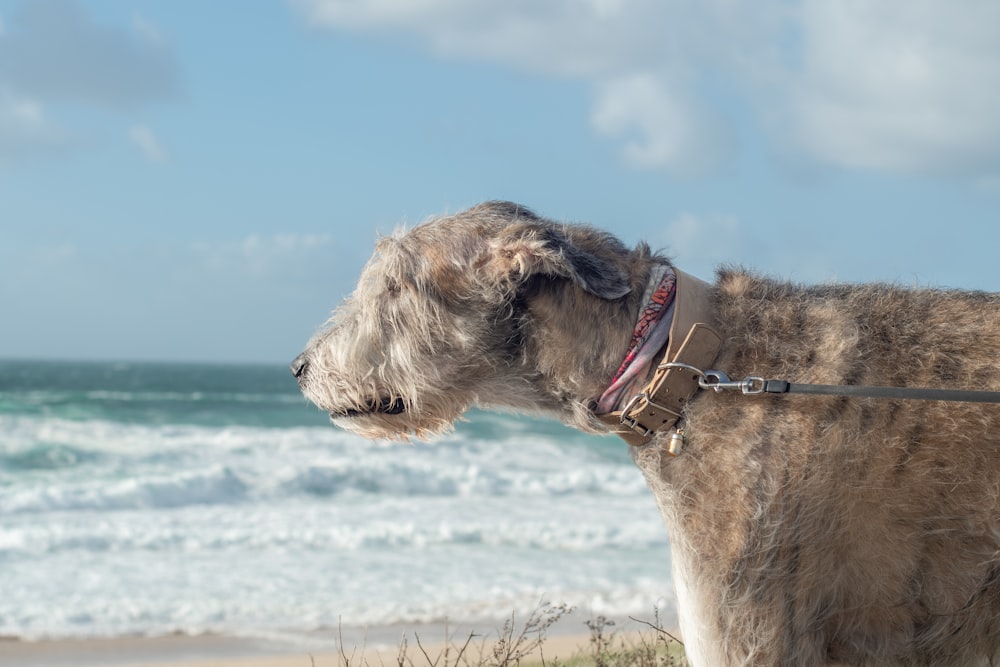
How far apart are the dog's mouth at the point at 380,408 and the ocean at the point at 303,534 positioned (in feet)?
7.86

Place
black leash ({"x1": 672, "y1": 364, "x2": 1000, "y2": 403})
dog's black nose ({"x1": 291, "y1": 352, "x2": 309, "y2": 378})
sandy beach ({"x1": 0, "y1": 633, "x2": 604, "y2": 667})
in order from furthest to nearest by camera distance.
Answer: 1. sandy beach ({"x1": 0, "y1": 633, "x2": 604, "y2": 667})
2. dog's black nose ({"x1": 291, "y1": 352, "x2": 309, "y2": 378})
3. black leash ({"x1": 672, "y1": 364, "x2": 1000, "y2": 403})

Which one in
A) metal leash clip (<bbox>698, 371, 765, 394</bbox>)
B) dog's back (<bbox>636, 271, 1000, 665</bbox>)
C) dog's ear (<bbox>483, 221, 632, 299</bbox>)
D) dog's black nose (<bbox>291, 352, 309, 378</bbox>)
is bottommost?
dog's back (<bbox>636, 271, 1000, 665</bbox>)

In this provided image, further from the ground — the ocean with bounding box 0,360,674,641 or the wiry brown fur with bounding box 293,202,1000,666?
the wiry brown fur with bounding box 293,202,1000,666

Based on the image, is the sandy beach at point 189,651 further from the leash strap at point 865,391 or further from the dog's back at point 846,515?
the leash strap at point 865,391

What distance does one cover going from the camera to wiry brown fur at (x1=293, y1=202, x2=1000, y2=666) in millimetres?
3355

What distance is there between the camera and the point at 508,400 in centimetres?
409

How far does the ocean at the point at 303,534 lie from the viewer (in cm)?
1036

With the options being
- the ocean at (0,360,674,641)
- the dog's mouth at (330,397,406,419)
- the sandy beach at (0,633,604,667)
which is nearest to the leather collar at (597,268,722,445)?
the dog's mouth at (330,397,406,419)

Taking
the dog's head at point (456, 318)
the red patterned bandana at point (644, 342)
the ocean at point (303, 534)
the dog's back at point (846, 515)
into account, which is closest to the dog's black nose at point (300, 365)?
the dog's head at point (456, 318)

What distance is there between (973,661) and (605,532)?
1199 cm

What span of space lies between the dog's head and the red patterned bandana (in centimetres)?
11

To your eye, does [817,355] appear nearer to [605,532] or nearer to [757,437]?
[757,437]

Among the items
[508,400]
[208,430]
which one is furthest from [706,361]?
[208,430]

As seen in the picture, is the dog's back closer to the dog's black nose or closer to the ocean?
the dog's black nose
